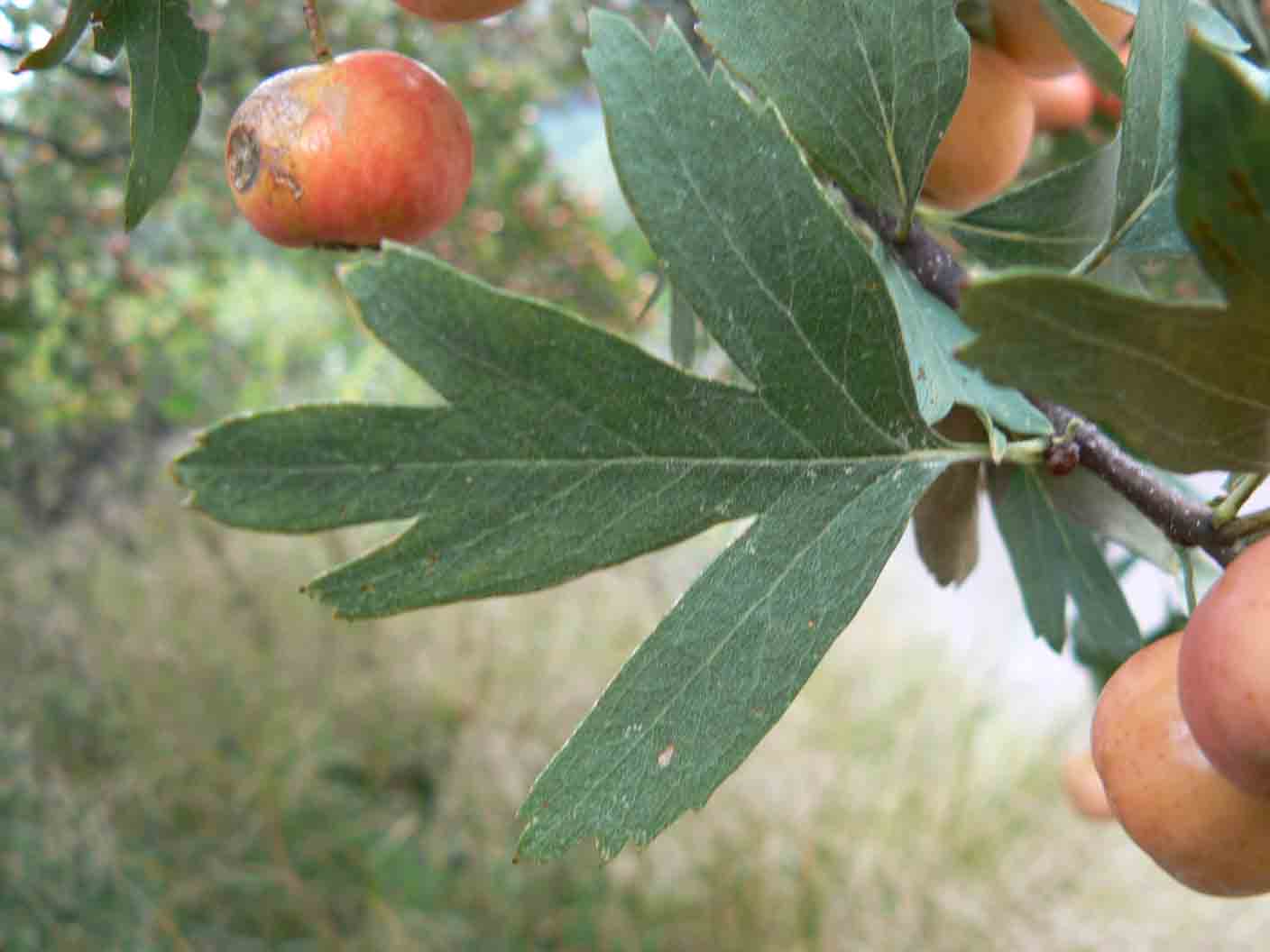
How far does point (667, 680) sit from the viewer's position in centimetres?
40

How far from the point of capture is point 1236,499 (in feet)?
1.39

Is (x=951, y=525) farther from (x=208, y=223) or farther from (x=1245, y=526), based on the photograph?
(x=208, y=223)

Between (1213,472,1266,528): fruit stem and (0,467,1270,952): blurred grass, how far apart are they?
1657 millimetres

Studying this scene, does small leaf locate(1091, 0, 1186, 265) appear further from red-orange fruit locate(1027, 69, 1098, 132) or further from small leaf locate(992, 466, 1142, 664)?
red-orange fruit locate(1027, 69, 1098, 132)

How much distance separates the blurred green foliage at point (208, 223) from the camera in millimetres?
1322

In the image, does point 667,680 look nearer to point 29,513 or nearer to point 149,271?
point 149,271

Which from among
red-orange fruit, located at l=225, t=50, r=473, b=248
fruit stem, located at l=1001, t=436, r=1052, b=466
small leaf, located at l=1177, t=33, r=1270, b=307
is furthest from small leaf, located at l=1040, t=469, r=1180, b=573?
red-orange fruit, located at l=225, t=50, r=473, b=248

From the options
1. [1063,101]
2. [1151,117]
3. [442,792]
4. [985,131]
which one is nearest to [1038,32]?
[985,131]

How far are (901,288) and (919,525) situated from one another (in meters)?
0.16

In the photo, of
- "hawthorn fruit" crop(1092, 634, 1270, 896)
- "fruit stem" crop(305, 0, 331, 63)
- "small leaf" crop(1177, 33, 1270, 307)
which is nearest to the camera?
"small leaf" crop(1177, 33, 1270, 307)

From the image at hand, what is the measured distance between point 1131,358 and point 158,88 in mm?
415

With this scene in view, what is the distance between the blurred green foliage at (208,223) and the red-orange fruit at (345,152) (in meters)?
0.33

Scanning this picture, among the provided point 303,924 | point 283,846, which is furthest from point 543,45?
point 303,924

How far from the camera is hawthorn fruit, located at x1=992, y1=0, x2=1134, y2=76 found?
0.56 meters
